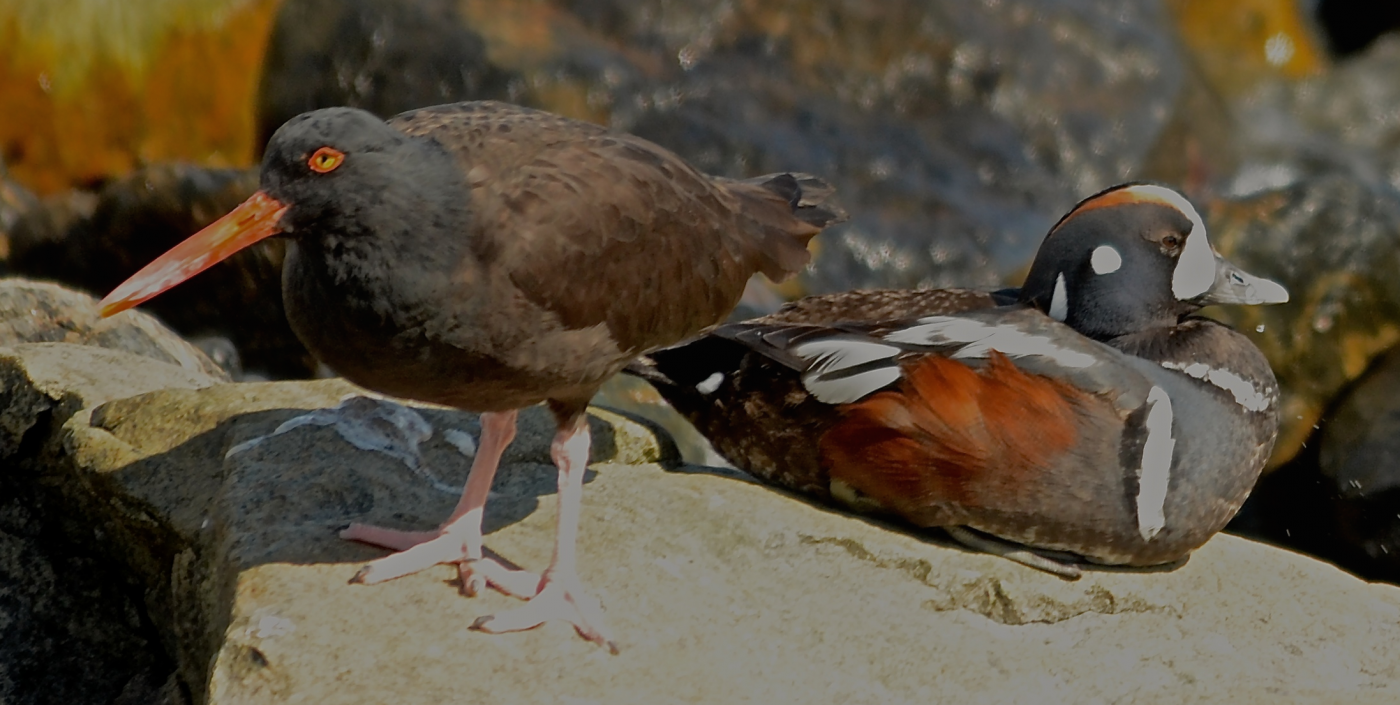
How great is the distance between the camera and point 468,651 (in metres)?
3.52

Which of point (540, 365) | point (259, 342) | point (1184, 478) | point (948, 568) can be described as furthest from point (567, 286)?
point (259, 342)

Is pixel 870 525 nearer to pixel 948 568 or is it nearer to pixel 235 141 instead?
pixel 948 568

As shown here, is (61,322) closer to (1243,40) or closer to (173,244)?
(173,244)

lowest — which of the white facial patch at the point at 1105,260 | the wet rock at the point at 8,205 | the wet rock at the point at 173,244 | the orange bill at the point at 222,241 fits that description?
the wet rock at the point at 8,205

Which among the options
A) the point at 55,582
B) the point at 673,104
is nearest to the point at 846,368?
the point at 55,582

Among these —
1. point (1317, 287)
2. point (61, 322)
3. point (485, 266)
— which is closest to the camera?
point (485, 266)

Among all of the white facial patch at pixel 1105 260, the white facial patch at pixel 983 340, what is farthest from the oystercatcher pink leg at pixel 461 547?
the white facial patch at pixel 1105 260

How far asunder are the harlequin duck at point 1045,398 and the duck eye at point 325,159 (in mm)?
1871

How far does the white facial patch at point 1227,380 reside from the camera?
480 cm

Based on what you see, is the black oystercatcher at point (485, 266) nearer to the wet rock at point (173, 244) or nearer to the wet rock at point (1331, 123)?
the wet rock at point (173, 244)

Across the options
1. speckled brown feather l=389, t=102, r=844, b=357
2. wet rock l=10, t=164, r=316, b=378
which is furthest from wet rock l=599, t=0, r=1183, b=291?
speckled brown feather l=389, t=102, r=844, b=357

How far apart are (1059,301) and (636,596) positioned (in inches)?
79.4

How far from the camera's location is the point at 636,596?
3.94 meters

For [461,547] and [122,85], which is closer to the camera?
[461,547]
